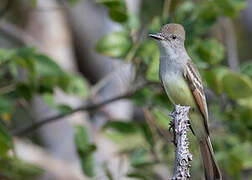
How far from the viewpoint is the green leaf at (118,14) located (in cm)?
444

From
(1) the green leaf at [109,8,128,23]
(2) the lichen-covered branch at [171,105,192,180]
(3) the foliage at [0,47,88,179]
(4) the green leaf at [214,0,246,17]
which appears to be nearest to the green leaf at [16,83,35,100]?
(3) the foliage at [0,47,88,179]

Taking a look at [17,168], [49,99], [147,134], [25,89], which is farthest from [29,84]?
[147,134]

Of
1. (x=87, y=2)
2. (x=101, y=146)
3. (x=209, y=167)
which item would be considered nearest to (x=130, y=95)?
(x=209, y=167)

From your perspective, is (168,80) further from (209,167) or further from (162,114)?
(209,167)

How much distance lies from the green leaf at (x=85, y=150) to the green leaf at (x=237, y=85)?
1214 millimetres

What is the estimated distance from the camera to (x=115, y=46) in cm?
467

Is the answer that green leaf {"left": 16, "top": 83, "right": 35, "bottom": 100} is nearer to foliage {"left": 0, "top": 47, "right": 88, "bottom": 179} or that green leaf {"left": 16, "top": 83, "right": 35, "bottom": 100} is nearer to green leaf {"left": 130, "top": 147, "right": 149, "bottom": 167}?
foliage {"left": 0, "top": 47, "right": 88, "bottom": 179}

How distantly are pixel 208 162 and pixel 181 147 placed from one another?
1.46 metres

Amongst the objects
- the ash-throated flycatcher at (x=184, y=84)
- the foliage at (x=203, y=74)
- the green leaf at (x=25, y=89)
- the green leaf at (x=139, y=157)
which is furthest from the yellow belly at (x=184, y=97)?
the green leaf at (x=25, y=89)

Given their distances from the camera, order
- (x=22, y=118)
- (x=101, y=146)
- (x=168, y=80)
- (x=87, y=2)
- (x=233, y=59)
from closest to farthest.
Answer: (x=168, y=80) < (x=233, y=59) < (x=101, y=146) < (x=87, y=2) < (x=22, y=118)

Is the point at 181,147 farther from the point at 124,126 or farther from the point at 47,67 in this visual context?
the point at 124,126

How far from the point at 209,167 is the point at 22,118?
5.21 metres

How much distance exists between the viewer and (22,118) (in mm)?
8977

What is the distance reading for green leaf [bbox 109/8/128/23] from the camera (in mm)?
4438
